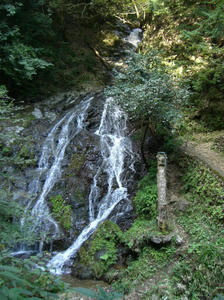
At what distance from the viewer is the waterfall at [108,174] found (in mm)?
6344

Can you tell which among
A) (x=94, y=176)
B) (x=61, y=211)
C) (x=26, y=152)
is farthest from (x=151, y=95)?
(x=26, y=152)

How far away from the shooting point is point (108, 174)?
8.30 meters

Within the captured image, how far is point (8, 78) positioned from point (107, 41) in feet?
31.9

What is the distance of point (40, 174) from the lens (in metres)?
8.38

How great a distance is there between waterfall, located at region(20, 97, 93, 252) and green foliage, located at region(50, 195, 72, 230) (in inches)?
7.7

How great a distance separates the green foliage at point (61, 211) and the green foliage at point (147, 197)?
2.22 m

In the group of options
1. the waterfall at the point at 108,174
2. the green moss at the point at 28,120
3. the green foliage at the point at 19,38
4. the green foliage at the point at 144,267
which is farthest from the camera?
the green moss at the point at 28,120

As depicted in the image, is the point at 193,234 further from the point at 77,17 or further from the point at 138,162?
the point at 77,17

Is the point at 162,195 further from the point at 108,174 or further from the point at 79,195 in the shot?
the point at 79,195

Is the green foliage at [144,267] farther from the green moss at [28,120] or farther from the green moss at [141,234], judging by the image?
the green moss at [28,120]

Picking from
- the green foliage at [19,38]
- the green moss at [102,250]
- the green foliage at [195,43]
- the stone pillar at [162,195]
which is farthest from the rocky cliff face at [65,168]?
the green foliage at [195,43]

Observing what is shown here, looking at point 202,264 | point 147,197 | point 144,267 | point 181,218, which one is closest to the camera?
point 202,264

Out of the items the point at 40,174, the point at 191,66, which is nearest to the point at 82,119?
the point at 40,174

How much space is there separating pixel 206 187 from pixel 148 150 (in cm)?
323
